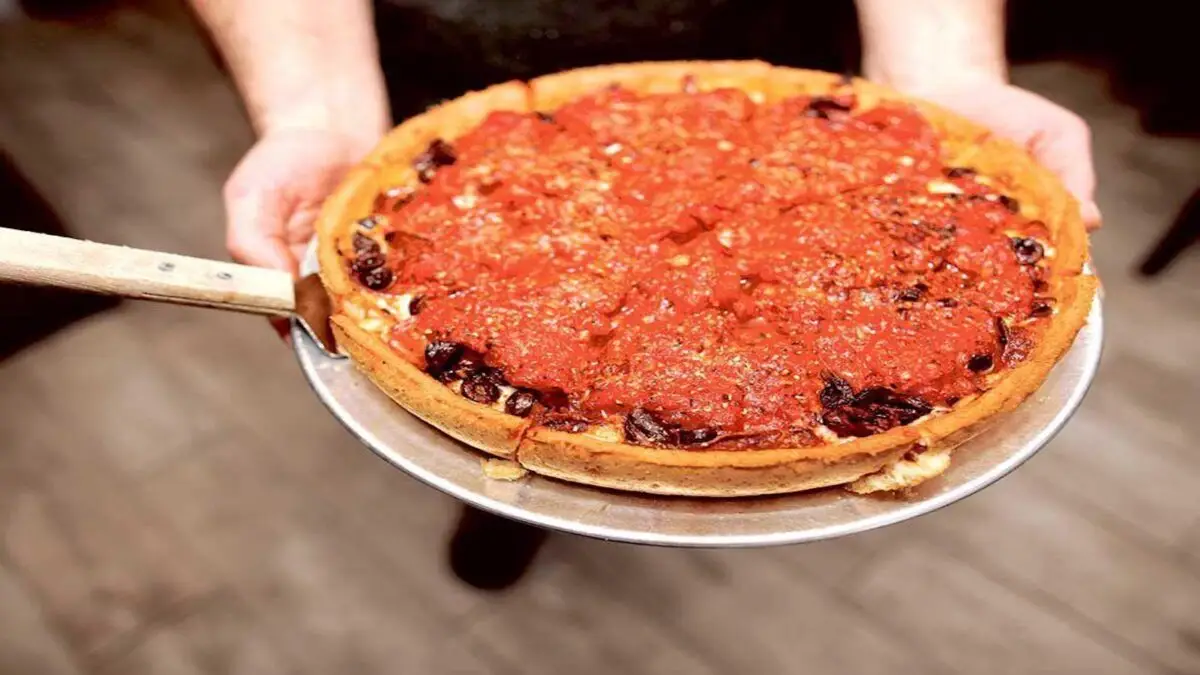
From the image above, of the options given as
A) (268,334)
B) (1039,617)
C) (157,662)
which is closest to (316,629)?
(157,662)

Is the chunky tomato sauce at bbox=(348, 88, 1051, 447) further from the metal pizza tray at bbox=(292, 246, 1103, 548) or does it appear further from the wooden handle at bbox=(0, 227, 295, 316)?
the wooden handle at bbox=(0, 227, 295, 316)

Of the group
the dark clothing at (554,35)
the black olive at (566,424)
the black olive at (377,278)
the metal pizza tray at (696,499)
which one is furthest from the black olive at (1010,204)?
the black olive at (377,278)

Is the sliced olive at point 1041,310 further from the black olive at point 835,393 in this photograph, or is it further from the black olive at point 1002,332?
the black olive at point 835,393

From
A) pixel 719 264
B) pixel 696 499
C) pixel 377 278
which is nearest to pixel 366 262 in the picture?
pixel 377 278

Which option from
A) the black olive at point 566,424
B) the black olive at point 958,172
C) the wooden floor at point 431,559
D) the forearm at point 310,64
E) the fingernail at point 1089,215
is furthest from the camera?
the wooden floor at point 431,559

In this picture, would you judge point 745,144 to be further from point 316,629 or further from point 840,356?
point 316,629
